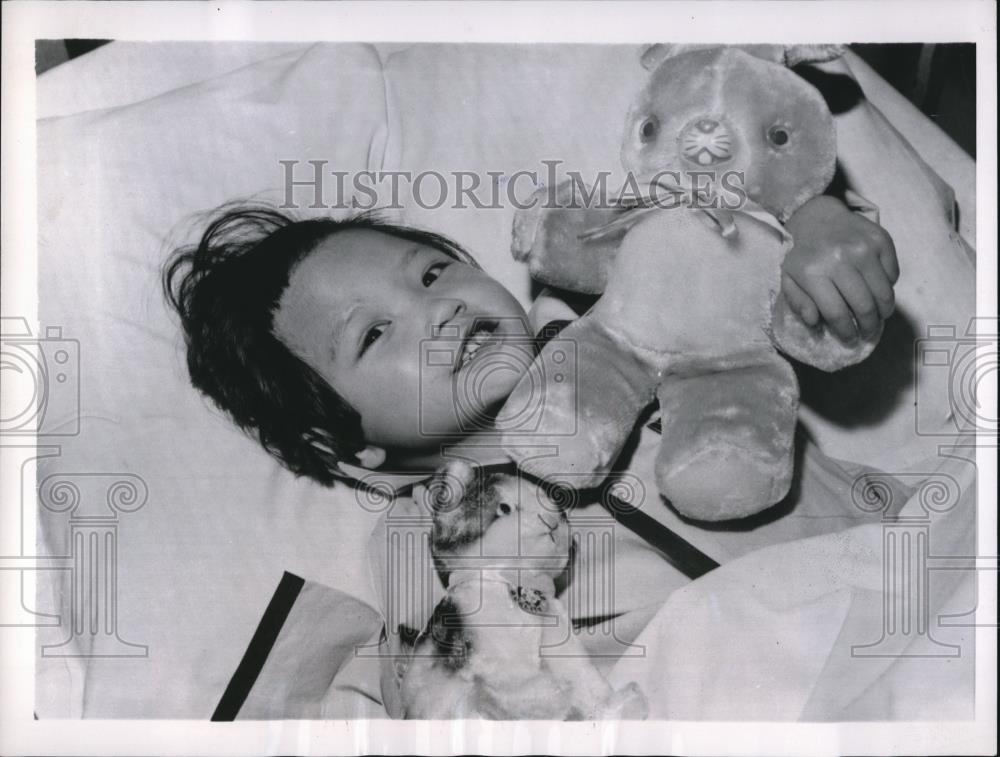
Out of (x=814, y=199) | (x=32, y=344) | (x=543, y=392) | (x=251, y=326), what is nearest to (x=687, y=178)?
(x=814, y=199)

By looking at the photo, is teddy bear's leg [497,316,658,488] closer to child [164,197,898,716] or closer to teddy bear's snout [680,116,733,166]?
child [164,197,898,716]

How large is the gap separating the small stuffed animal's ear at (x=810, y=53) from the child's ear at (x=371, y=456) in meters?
0.75

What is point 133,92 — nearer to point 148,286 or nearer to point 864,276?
point 148,286

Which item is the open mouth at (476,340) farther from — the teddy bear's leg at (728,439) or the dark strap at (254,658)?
the dark strap at (254,658)

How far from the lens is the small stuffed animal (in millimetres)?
1280

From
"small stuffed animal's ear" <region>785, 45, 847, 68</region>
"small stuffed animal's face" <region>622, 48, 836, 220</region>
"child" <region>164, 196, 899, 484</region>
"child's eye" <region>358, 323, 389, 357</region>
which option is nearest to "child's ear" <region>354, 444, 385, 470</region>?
"child" <region>164, 196, 899, 484</region>

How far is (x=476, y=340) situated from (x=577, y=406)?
16cm

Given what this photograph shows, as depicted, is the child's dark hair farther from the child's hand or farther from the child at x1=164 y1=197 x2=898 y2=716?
the child's hand

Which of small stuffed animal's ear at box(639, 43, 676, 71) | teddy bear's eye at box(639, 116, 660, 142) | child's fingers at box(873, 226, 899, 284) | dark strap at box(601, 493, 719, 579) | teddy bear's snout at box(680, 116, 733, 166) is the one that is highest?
small stuffed animal's ear at box(639, 43, 676, 71)

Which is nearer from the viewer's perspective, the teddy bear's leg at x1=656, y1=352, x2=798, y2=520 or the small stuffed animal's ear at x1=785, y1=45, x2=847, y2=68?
the teddy bear's leg at x1=656, y1=352, x2=798, y2=520

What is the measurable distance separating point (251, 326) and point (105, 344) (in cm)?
21

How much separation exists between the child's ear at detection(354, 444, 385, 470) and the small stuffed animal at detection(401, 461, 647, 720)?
85mm

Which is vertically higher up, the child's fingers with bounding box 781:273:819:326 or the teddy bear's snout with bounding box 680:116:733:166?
the teddy bear's snout with bounding box 680:116:733:166

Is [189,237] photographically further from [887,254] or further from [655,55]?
[887,254]
